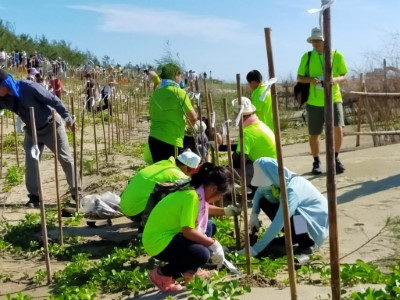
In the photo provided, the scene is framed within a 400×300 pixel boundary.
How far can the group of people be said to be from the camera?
3.99 meters

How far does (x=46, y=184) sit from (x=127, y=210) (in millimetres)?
3634

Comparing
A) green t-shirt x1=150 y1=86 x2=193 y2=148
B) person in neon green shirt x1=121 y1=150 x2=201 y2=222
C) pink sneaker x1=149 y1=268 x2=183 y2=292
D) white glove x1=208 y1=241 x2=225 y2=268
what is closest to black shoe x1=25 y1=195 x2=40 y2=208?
green t-shirt x1=150 y1=86 x2=193 y2=148

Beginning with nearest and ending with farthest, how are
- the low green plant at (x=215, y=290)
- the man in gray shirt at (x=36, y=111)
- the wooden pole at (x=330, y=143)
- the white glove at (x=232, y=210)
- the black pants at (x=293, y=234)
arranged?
1. the wooden pole at (x=330, y=143)
2. the low green plant at (x=215, y=290)
3. the white glove at (x=232, y=210)
4. the black pants at (x=293, y=234)
5. the man in gray shirt at (x=36, y=111)

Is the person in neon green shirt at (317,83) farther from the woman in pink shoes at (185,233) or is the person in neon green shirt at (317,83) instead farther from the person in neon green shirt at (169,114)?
the woman in pink shoes at (185,233)

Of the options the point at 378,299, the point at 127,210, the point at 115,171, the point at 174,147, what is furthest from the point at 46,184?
the point at 378,299

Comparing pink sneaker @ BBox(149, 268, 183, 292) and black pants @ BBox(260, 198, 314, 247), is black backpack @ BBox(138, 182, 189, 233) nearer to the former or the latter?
black pants @ BBox(260, 198, 314, 247)

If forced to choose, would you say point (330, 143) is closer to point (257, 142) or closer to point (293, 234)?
point (293, 234)

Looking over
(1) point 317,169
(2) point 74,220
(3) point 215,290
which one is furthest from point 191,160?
(1) point 317,169

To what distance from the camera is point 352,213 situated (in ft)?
19.0

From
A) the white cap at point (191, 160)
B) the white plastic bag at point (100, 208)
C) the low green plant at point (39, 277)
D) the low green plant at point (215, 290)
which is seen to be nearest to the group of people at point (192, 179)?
the white cap at point (191, 160)

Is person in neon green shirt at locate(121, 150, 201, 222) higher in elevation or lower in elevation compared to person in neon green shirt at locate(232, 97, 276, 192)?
lower

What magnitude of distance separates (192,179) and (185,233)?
367 millimetres

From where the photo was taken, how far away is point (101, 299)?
13.0ft

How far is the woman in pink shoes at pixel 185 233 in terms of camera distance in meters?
3.95
